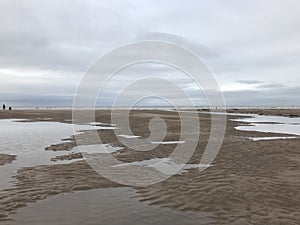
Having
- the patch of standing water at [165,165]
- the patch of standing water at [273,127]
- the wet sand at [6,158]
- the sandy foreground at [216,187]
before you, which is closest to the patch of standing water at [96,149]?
the sandy foreground at [216,187]

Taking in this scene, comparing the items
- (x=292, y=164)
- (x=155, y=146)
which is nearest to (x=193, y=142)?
(x=155, y=146)

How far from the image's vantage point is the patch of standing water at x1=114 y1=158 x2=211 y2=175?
563 inches

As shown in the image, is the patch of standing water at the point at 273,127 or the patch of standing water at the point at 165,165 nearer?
the patch of standing water at the point at 165,165

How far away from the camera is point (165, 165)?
15.5 m

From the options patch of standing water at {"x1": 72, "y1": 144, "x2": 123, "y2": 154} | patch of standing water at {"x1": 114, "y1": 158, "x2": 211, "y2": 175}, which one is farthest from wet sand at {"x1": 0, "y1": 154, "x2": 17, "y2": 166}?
patch of standing water at {"x1": 114, "y1": 158, "x2": 211, "y2": 175}

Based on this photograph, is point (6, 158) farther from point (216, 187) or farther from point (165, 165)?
point (216, 187)

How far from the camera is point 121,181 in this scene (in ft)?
40.0

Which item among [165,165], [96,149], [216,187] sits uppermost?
[96,149]

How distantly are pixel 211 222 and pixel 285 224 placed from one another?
72.3 inches

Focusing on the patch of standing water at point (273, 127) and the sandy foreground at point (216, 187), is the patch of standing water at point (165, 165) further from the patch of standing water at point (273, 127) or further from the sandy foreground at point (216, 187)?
the patch of standing water at point (273, 127)

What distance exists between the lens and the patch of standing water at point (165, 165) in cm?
1430

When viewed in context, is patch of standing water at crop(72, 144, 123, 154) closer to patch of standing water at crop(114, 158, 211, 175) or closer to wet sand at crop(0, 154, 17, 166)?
patch of standing water at crop(114, 158, 211, 175)

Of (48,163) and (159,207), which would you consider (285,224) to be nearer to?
(159,207)

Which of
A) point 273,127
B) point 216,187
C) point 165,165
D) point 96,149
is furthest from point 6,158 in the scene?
point 273,127
